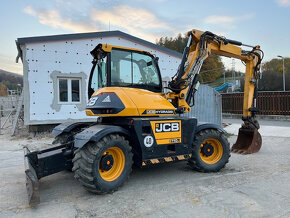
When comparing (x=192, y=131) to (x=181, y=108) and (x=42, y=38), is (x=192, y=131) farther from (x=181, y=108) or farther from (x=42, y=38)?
(x=42, y=38)

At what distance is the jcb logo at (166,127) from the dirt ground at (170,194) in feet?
3.35

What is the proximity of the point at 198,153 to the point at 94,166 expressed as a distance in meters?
2.40

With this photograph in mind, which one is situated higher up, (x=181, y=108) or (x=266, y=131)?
(x=181, y=108)

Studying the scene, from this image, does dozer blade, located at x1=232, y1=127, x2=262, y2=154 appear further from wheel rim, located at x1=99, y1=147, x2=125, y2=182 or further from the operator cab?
wheel rim, located at x1=99, y1=147, x2=125, y2=182

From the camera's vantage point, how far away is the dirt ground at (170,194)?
3.58 meters

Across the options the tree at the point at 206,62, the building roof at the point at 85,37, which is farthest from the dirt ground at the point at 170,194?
the tree at the point at 206,62

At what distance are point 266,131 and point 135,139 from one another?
9635mm

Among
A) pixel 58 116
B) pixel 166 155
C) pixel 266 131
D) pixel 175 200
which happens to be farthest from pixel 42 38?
pixel 266 131

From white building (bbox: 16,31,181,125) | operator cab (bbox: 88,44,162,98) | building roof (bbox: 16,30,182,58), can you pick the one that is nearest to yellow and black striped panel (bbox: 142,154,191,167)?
operator cab (bbox: 88,44,162,98)

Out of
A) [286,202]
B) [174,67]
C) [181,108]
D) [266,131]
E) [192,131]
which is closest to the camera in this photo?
[286,202]

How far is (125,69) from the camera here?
503cm

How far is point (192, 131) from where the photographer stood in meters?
5.22

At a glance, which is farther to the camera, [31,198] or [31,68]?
[31,68]

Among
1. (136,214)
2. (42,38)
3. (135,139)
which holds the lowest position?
(136,214)
